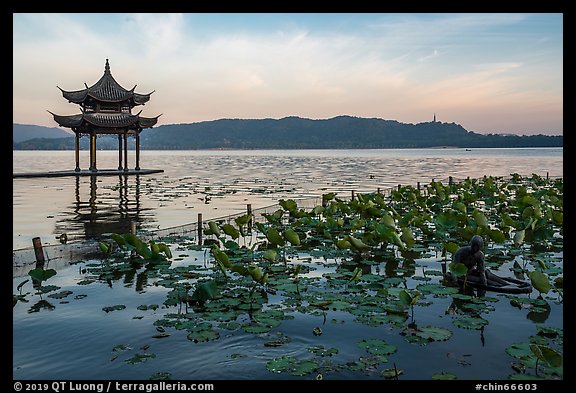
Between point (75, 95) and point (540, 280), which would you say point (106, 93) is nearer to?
point (75, 95)

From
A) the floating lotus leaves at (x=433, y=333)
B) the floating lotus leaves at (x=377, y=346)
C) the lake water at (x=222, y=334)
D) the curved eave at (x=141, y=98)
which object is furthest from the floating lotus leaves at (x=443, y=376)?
the curved eave at (x=141, y=98)

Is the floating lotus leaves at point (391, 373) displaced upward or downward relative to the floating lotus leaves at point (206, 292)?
downward

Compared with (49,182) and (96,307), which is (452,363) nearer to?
(96,307)

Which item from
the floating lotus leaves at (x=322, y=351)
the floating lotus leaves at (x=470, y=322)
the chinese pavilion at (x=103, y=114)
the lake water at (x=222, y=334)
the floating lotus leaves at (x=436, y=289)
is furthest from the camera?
the chinese pavilion at (x=103, y=114)

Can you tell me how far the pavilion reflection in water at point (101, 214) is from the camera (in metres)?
15.7

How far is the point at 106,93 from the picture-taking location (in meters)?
40.8

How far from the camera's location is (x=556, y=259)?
32.8 feet

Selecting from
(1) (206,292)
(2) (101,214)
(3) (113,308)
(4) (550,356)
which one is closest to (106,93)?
(2) (101,214)

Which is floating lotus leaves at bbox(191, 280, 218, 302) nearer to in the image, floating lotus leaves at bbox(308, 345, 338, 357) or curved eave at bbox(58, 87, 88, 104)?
floating lotus leaves at bbox(308, 345, 338, 357)

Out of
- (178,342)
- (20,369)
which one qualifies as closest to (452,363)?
(178,342)

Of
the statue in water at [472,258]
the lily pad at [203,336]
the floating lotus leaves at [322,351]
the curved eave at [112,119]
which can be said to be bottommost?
the floating lotus leaves at [322,351]

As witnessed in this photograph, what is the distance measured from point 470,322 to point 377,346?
66.1 inches

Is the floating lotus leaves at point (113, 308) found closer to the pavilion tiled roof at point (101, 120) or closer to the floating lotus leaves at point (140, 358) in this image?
the floating lotus leaves at point (140, 358)

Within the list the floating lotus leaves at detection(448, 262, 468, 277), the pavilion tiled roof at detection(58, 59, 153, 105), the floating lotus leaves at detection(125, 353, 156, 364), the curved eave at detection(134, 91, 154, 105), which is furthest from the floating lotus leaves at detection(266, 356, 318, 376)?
the curved eave at detection(134, 91, 154, 105)
